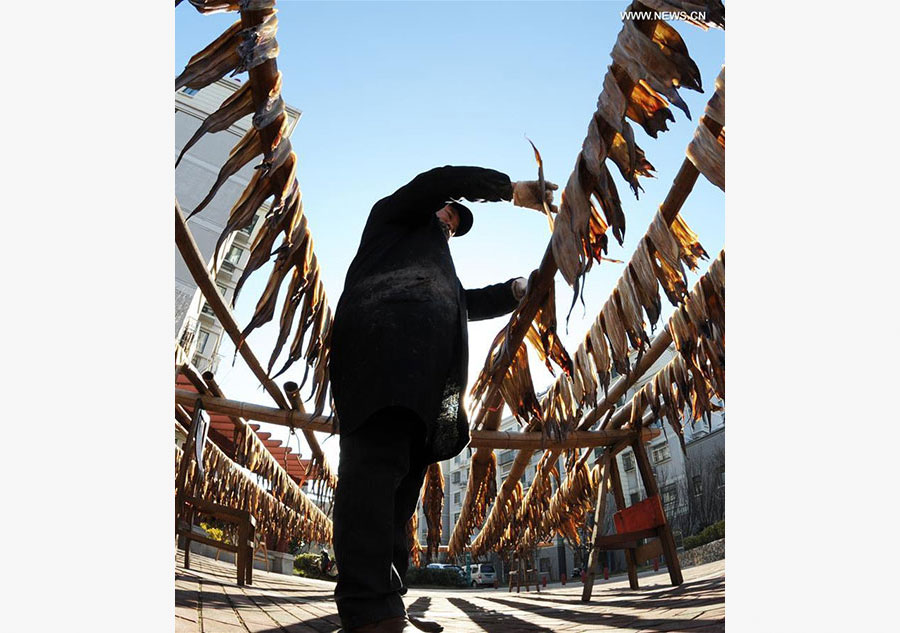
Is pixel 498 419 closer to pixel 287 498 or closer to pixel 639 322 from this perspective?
pixel 639 322

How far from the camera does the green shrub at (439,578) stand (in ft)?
85.9

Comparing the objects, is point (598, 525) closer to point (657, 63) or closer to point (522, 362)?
point (522, 362)

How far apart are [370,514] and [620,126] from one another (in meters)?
1.33

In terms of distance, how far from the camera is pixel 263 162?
216 cm

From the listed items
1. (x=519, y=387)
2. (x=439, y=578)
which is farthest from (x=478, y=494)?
(x=439, y=578)

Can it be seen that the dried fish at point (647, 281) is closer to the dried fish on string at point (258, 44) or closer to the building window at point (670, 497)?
the dried fish on string at point (258, 44)

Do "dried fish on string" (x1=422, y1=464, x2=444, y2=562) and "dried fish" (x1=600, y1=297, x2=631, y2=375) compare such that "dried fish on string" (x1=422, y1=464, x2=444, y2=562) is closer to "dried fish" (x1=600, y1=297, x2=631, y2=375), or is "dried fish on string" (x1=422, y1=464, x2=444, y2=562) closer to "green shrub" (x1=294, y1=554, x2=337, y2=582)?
"dried fish" (x1=600, y1=297, x2=631, y2=375)

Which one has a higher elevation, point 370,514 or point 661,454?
point 370,514

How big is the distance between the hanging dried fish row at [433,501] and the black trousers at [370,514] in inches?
173

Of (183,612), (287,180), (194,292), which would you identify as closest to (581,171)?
(287,180)

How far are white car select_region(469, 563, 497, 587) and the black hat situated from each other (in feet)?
89.7

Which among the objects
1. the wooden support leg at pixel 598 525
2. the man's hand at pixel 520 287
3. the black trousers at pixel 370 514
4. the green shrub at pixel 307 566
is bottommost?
the green shrub at pixel 307 566

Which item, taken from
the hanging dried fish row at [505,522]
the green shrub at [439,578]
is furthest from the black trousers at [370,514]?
the green shrub at [439,578]

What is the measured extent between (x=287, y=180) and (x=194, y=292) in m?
18.9
